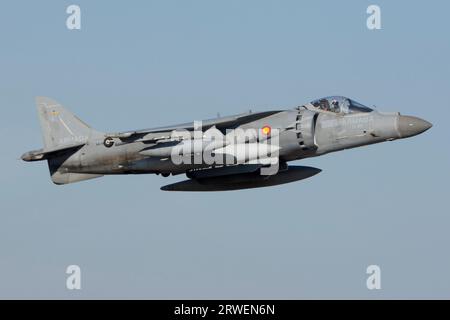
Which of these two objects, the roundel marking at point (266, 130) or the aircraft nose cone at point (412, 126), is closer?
the aircraft nose cone at point (412, 126)

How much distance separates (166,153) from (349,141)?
4.21 meters

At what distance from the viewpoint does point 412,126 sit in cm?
2861

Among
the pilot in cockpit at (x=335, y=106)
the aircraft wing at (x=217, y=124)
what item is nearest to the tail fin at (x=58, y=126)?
the aircraft wing at (x=217, y=124)

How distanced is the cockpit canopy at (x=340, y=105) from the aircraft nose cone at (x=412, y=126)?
2.94 ft

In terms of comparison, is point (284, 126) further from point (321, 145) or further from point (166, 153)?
point (166, 153)

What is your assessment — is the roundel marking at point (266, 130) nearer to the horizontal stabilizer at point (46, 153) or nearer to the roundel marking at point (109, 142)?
the roundel marking at point (109, 142)

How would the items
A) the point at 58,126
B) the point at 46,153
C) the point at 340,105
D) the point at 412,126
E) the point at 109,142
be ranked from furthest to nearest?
the point at 58,126 → the point at 46,153 → the point at 109,142 → the point at 340,105 → the point at 412,126

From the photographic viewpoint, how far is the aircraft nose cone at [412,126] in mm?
28594

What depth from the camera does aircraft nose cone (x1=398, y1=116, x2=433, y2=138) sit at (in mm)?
28594

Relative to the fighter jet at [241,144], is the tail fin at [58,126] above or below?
above

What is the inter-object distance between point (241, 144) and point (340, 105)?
2.53 m

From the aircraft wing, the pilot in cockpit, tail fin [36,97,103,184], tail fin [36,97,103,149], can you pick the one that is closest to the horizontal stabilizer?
tail fin [36,97,103,184]

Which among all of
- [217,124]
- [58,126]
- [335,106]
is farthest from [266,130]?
[58,126]

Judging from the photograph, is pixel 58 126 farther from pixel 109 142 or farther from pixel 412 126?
pixel 412 126
